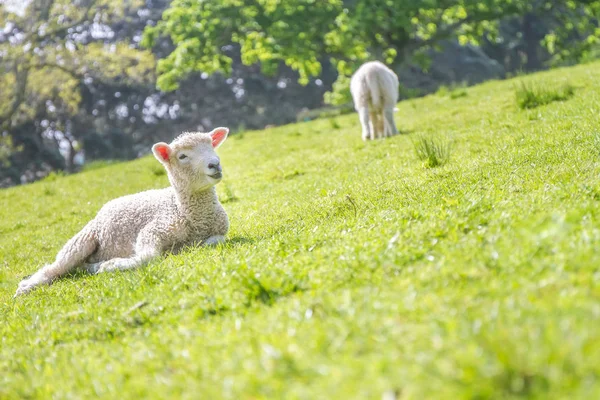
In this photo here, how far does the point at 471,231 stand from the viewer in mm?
4109

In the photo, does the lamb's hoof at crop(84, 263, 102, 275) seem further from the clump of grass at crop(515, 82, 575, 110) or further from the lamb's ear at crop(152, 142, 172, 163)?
the clump of grass at crop(515, 82, 575, 110)

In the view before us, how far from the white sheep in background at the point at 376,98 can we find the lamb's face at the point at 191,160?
5.91 metres

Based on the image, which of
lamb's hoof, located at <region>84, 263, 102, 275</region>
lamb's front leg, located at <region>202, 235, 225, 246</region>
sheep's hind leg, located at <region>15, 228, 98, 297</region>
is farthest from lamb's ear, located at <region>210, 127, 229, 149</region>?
lamb's hoof, located at <region>84, 263, 102, 275</region>

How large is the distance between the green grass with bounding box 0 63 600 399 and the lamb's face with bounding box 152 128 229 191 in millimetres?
736

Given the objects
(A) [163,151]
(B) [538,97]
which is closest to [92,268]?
(A) [163,151]

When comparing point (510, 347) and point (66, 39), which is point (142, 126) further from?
point (510, 347)

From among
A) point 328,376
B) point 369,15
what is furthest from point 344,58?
point 328,376

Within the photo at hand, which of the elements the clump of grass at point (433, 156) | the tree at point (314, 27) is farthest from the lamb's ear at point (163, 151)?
the tree at point (314, 27)

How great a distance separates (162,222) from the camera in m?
6.66

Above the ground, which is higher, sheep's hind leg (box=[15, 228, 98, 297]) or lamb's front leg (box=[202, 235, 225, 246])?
lamb's front leg (box=[202, 235, 225, 246])

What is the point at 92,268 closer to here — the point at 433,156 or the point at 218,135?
the point at 218,135

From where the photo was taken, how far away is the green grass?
234 centimetres

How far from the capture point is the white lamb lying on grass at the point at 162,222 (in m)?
6.47

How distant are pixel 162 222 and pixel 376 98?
6.40 meters
